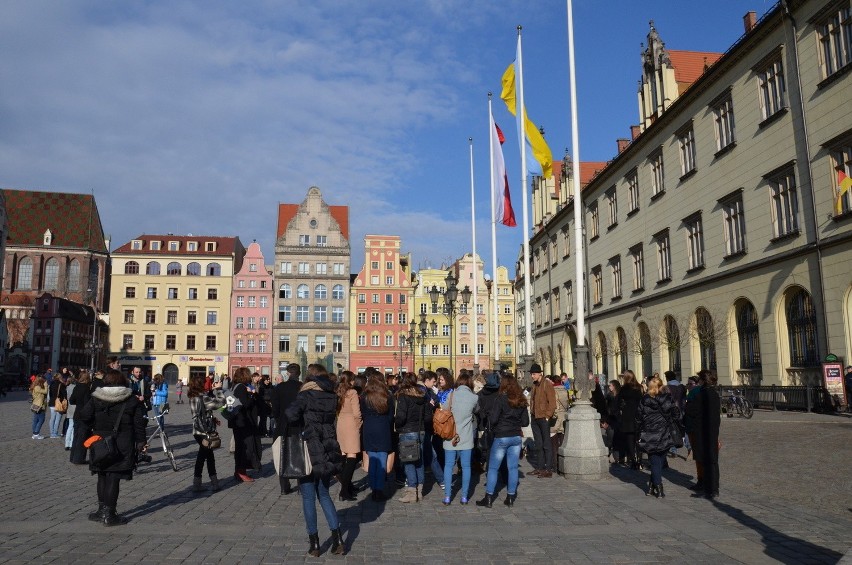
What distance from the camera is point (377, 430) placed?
9992 millimetres

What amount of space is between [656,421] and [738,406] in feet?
52.3

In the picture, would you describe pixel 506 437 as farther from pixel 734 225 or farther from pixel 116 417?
pixel 734 225

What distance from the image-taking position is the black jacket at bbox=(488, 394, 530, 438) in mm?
9773

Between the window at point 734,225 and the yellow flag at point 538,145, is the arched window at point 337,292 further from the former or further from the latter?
the yellow flag at point 538,145

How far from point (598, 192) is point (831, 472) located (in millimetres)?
34976

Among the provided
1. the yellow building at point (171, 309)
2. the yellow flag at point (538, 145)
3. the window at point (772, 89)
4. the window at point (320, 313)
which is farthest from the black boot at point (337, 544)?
the yellow building at point (171, 309)

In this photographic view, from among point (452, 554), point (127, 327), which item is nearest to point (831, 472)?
point (452, 554)

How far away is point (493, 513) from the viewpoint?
9234 mm

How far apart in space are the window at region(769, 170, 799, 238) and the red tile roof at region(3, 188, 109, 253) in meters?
97.7

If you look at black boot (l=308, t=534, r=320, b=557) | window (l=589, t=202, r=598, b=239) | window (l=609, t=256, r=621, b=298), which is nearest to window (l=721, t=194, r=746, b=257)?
window (l=609, t=256, r=621, b=298)

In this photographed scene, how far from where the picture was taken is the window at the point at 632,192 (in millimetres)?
38250

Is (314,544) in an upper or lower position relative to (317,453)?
lower

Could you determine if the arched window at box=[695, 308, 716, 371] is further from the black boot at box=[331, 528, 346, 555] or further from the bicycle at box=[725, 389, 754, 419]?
the black boot at box=[331, 528, 346, 555]

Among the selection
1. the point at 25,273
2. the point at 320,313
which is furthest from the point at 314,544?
the point at 25,273
